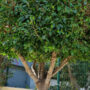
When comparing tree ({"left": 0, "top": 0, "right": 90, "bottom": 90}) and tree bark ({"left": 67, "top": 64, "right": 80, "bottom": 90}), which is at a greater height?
tree ({"left": 0, "top": 0, "right": 90, "bottom": 90})

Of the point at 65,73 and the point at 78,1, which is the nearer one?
the point at 78,1

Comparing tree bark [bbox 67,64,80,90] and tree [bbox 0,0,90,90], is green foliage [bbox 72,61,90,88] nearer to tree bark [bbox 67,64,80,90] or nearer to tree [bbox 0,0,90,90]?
tree bark [bbox 67,64,80,90]

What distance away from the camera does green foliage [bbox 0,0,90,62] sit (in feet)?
10.5

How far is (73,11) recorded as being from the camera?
3289 millimetres

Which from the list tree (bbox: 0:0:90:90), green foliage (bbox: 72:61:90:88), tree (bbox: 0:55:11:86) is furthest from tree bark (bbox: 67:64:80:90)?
tree (bbox: 0:55:11:86)

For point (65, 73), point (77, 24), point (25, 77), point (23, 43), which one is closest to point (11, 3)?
point (23, 43)

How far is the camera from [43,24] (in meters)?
3.26

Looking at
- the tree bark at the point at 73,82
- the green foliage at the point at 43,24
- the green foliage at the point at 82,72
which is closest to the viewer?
the green foliage at the point at 43,24

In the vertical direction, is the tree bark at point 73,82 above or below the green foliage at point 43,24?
below

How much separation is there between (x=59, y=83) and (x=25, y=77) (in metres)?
8.09

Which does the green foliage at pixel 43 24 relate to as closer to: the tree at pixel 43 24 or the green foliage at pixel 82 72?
the tree at pixel 43 24

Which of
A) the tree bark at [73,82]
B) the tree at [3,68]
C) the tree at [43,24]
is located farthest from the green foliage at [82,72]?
the tree at [3,68]

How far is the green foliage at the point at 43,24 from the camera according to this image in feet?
10.5

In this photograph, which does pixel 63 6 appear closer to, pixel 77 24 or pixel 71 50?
pixel 77 24
